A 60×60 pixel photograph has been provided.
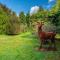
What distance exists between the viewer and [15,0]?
352 centimetres

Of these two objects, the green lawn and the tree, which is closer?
the green lawn

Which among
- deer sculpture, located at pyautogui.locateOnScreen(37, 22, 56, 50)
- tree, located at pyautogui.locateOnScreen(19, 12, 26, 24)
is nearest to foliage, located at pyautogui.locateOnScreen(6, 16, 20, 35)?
tree, located at pyautogui.locateOnScreen(19, 12, 26, 24)

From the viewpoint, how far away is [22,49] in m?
3.40

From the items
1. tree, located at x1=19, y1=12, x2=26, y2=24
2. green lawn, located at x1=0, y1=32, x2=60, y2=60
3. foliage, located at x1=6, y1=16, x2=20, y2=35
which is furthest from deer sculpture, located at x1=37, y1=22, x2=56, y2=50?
foliage, located at x1=6, y1=16, x2=20, y2=35

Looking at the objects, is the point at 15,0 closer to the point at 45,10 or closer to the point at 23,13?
the point at 23,13

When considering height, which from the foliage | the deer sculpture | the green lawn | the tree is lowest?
the green lawn

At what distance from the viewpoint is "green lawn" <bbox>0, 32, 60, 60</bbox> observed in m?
3.35

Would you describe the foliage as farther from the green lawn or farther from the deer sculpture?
the deer sculpture

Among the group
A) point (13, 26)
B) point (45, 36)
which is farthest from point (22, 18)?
point (45, 36)

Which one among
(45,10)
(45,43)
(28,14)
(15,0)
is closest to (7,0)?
(15,0)

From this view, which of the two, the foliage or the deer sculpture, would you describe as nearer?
the deer sculpture

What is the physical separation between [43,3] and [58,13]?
11.1 inches

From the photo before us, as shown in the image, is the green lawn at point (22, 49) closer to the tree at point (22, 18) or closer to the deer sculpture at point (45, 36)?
the deer sculpture at point (45, 36)

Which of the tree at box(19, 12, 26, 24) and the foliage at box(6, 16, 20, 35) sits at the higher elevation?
the tree at box(19, 12, 26, 24)
